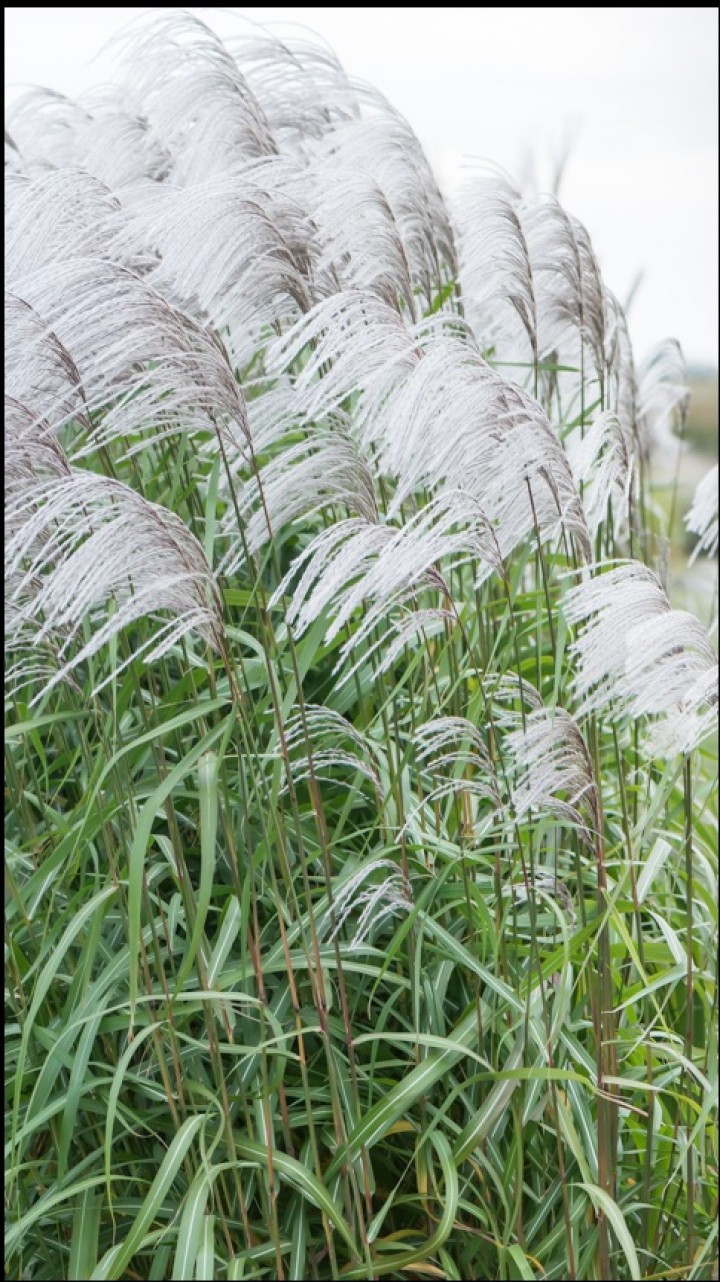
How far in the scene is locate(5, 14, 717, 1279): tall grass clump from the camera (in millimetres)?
1197

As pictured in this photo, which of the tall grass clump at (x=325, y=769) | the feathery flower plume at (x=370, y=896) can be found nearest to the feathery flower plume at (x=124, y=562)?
the tall grass clump at (x=325, y=769)

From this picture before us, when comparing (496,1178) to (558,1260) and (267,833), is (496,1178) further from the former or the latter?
(267,833)

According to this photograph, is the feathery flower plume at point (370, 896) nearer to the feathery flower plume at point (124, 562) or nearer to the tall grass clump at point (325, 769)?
the tall grass clump at point (325, 769)

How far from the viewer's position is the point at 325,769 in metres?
1.68

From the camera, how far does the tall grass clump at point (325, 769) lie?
1.20m

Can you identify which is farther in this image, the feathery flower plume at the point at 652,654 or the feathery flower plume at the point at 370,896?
the feathery flower plume at the point at 370,896

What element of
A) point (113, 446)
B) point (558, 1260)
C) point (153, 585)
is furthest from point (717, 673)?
point (113, 446)

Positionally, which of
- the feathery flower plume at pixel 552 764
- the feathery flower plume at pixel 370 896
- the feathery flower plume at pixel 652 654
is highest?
the feathery flower plume at pixel 652 654

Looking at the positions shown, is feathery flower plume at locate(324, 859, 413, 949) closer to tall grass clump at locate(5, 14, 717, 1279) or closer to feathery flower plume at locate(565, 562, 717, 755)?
tall grass clump at locate(5, 14, 717, 1279)

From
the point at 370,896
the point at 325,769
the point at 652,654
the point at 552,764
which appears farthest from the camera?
the point at 325,769

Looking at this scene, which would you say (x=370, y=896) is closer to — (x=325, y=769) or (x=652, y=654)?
(x=325, y=769)

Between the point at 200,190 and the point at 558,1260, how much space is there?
132cm

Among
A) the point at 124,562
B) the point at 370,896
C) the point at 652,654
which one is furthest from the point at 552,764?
the point at 124,562

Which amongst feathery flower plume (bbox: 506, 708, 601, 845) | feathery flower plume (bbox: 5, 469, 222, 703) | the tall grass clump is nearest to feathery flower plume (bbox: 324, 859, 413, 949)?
the tall grass clump
